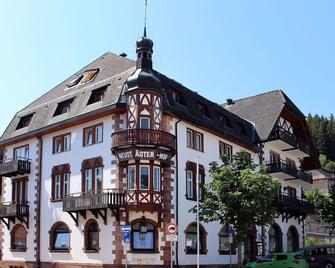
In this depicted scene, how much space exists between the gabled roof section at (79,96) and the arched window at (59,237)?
7090 millimetres

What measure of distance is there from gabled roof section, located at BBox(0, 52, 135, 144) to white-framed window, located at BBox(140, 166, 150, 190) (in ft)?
15.0

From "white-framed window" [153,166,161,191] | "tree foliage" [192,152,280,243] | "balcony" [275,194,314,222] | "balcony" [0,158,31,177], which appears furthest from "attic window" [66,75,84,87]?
"balcony" [275,194,314,222]

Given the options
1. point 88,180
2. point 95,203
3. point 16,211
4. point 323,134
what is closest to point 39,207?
point 16,211

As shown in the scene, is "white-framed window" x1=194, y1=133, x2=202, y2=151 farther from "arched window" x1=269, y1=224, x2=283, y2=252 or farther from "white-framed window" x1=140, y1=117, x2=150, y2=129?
"arched window" x1=269, y1=224, x2=283, y2=252

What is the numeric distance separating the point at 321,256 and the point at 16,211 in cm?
2166

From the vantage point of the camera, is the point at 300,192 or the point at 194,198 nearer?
the point at 194,198

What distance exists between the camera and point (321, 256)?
3747 centimetres

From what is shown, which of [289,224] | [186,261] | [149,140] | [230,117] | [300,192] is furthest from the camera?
[300,192]

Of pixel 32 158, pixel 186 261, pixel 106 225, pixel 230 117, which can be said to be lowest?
pixel 186 261

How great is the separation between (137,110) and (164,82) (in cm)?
472

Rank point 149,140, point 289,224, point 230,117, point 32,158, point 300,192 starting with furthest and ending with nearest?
point 300,192
point 289,224
point 230,117
point 32,158
point 149,140

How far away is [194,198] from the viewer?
35.8 metres

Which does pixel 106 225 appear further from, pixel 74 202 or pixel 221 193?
pixel 221 193


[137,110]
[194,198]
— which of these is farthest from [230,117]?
[137,110]
